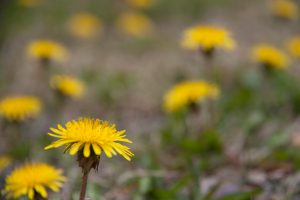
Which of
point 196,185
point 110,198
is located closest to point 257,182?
point 196,185

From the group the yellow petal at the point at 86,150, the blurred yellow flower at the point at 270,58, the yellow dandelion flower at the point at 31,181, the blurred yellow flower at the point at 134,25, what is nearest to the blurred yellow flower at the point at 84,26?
the blurred yellow flower at the point at 134,25

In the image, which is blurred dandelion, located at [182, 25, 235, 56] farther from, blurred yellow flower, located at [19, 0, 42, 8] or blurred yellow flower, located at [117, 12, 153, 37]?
blurred yellow flower, located at [19, 0, 42, 8]

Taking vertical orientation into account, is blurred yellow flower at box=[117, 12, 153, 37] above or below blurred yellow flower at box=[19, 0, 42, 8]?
below

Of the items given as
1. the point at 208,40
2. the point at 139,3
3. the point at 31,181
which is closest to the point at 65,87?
the point at 208,40

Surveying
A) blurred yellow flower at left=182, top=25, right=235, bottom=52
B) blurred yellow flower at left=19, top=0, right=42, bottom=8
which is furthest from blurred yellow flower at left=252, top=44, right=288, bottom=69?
blurred yellow flower at left=19, top=0, right=42, bottom=8

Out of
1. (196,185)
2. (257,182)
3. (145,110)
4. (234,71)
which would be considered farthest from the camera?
(234,71)

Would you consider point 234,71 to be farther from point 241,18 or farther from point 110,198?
point 110,198
